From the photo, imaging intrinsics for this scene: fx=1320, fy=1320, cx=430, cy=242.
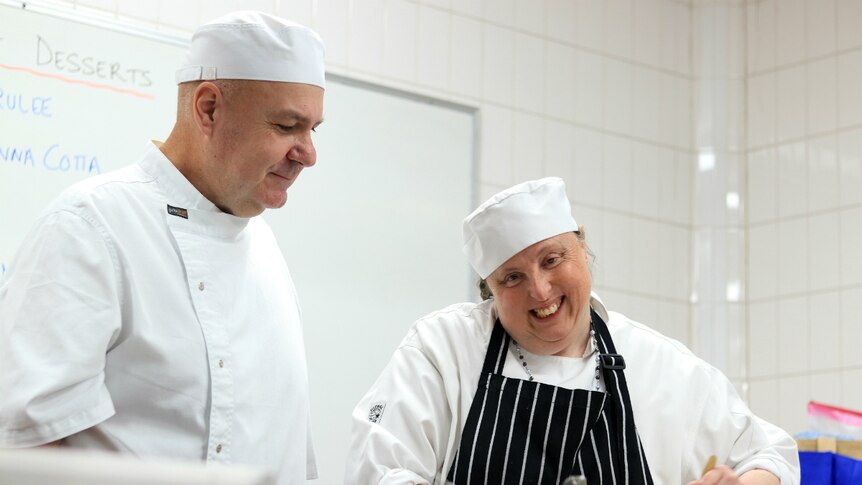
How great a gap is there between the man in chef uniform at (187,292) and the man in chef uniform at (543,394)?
0.23 meters

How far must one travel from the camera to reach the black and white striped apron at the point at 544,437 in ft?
7.79

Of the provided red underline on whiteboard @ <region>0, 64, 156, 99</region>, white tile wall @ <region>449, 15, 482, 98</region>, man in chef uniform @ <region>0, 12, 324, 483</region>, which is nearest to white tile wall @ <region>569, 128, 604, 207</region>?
white tile wall @ <region>449, 15, 482, 98</region>

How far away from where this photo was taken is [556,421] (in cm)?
242

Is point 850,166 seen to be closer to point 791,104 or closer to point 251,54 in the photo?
point 791,104

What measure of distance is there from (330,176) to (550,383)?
1496 mm

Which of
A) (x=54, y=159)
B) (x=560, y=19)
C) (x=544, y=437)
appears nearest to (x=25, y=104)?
(x=54, y=159)

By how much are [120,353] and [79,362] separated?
11 centimetres

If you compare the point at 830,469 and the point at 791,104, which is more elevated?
the point at 791,104

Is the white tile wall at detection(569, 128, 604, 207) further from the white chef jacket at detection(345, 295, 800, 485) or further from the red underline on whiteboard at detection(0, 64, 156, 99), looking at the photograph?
the white chef jacket at detection(345, 295, 800, 485)

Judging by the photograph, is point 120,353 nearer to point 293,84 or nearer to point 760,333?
point 293,84

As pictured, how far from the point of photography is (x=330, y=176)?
383 cm

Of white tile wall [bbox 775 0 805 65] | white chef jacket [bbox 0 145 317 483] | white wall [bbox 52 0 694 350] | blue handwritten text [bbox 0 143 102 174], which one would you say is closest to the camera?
white chef jacket [bbox 0 145 317 483]

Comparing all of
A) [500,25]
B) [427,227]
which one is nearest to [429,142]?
Result: [427,227]

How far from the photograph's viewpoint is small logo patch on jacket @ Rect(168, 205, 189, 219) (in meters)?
2.29
